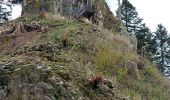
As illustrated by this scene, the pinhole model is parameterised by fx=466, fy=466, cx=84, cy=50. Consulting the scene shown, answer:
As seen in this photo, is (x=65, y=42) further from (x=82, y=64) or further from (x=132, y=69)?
(x=132, y=69)

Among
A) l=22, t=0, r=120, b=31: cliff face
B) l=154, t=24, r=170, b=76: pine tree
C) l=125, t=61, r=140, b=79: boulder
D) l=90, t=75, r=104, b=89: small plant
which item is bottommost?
l=154, t=24, r=170, b=76: pine tree

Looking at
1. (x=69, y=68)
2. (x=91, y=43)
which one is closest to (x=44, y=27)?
(x=91, y=43)

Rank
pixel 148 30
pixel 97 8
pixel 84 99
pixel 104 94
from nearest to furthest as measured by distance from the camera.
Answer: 1. pixel 84 99
2. pixel 104 94
3. pixel 97 8
4. pixel 148 30

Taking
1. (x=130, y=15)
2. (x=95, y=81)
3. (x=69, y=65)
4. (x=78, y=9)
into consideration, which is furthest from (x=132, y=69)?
(x=130, y=15)

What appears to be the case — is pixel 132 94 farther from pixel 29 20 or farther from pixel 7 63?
pixel 29 20

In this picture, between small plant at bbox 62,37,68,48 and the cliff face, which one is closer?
small plant at bbox 62,37,68,48

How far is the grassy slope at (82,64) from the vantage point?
922 centimetres

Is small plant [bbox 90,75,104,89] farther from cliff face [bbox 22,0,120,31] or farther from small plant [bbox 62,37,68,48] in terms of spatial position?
cliff face [bbox 22,0,120,31]

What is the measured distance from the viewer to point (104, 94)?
9797 mm

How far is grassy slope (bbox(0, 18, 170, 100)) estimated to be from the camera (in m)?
9.22

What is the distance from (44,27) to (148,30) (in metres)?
27.3

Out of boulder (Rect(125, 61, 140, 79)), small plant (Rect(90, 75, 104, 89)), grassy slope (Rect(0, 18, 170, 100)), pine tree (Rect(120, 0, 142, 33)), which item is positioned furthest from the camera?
pine tree (Rect(120, 0, 142, 33))

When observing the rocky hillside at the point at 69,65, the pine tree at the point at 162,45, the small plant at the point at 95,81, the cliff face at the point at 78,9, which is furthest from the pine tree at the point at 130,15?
the small plant at the point at 95,81

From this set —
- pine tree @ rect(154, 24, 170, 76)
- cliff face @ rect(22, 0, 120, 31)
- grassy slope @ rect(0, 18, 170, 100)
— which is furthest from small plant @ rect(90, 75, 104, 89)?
pine tree @ rect(154, 24, 170, 76)
